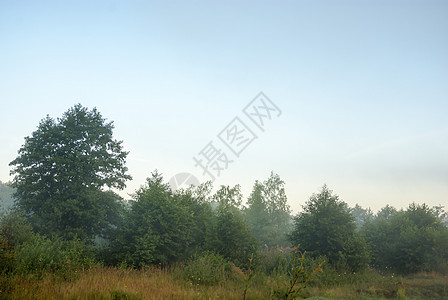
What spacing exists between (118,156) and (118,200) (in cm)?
449

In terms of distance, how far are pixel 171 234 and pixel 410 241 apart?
22.1m

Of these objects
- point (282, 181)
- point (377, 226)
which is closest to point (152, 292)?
point (377, 226)

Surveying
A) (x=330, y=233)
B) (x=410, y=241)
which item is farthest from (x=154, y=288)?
(x=410, y=241)

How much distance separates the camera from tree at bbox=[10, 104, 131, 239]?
22453mm

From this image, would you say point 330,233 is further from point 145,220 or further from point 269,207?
point 269,207

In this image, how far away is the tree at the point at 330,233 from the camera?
20016 millimetres

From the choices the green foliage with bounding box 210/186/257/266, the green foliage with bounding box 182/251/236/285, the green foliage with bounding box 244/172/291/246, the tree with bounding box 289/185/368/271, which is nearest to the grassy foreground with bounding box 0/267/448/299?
the green foliage with bounding box 182/251/236/285

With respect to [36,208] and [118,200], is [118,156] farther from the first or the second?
[36,208]

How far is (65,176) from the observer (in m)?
22.8

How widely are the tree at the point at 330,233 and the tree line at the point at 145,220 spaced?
0.08 meters

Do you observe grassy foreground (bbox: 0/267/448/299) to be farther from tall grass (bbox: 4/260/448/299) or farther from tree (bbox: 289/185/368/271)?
tree (bbox: 289/185/368/271)

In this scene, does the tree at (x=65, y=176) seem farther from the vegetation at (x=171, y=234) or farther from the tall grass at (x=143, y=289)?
the tall grass at (x=143, y=289)

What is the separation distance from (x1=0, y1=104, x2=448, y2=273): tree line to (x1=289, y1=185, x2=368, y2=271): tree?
8cm

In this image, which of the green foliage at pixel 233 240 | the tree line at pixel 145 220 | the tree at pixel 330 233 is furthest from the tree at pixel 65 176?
the tree at pixel 330 233
